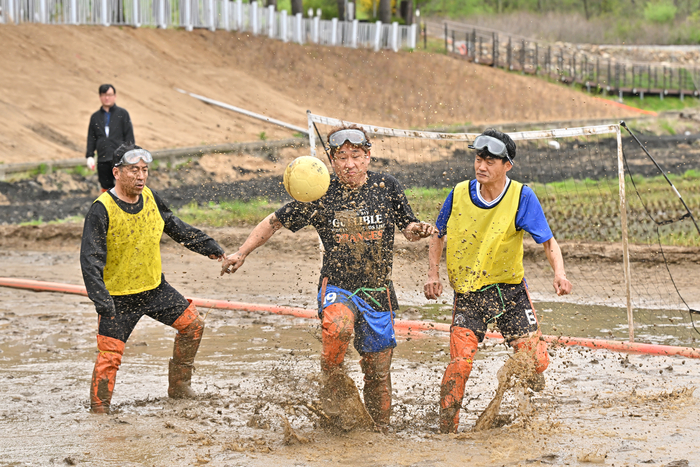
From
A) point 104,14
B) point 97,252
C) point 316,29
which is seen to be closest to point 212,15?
point 316,29

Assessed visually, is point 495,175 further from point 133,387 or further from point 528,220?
point 133,387

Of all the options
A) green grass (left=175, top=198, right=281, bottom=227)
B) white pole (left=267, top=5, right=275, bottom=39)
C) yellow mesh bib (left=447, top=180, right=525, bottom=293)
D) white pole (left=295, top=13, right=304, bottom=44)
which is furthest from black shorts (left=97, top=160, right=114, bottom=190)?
white pole (left=295, top=13, right=304, bottom=44)

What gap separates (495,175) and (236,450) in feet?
7.57

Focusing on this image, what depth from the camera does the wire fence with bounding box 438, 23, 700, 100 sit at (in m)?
44.2

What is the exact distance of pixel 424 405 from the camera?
6156 millimetres

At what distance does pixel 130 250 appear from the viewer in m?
5.92

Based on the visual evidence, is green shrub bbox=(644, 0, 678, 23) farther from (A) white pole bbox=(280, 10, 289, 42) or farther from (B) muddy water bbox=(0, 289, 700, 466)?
(B) muddy water bbox=(0, 289, 700, 466)

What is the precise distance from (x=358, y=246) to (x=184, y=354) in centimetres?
175

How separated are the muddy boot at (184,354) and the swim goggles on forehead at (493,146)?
242cm

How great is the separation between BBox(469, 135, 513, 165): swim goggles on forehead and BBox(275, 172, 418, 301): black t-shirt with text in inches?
23.3

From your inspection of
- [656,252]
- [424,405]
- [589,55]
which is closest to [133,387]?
[424,405]

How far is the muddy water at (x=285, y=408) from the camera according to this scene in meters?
4.89

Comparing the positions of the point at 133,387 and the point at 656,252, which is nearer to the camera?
the point at 133,387

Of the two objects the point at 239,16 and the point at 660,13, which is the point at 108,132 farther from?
the point at 660,13
